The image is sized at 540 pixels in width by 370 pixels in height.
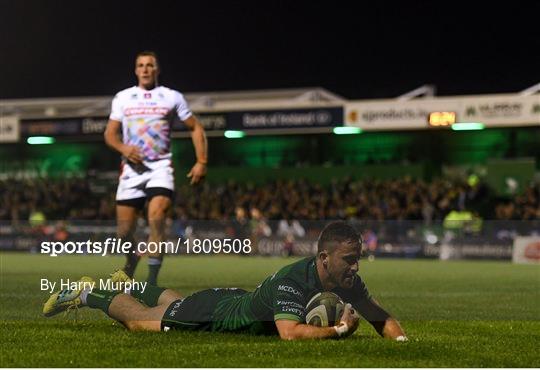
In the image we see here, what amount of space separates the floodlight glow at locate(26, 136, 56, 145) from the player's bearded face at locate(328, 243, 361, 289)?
113ft

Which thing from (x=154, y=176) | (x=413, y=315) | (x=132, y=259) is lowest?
(x=413, y=315)

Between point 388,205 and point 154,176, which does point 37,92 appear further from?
point 154,176

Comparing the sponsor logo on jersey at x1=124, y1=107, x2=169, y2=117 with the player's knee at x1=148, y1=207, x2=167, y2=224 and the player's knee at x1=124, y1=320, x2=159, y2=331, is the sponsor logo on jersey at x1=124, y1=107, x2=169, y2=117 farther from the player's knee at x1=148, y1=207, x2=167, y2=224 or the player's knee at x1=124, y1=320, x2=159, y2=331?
the player's knee at x1=124, y1=320, x2=159, y2=331

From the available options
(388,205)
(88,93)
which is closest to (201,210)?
(388,205)

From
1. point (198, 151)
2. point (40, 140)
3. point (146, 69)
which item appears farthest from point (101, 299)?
point (40, 140)

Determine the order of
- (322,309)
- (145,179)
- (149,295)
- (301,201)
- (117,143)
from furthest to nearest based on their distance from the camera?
(301,201) → (145,179) → (117,143) → (149,295) → (322,309)

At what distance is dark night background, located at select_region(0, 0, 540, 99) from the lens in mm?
21750

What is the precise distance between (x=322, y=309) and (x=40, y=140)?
3574cm

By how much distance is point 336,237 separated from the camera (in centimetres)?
739

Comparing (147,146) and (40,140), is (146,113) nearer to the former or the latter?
(147,146)

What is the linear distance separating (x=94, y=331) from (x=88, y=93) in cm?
4128

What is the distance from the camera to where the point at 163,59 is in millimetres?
28531

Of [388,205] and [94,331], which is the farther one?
[388,205]

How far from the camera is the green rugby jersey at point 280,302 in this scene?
23.7ft
